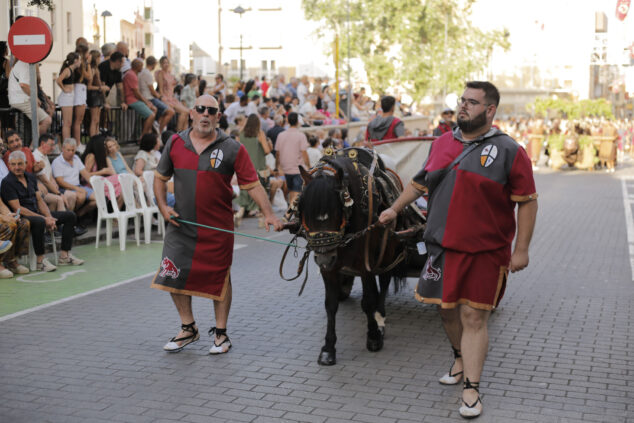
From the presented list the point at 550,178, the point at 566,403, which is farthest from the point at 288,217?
the point at 550,178

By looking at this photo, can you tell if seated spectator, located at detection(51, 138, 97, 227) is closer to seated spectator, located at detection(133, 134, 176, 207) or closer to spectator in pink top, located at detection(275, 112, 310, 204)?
seated spectator, located at detection(133, 134, 176, 207)

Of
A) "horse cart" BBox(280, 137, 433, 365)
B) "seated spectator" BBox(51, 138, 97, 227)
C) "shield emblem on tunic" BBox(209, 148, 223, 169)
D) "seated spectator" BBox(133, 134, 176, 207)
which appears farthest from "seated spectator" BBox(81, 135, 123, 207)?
"shield emblem on tunic" BBox(209, 148, 223, 169)

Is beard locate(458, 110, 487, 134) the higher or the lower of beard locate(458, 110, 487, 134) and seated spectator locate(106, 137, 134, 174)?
the higher

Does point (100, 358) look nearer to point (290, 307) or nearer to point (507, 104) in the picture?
point (290, 307)

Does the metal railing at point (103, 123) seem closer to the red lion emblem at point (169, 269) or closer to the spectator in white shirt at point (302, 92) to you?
the red lion emblem at point (169, 269)

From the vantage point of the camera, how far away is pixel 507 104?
349ft

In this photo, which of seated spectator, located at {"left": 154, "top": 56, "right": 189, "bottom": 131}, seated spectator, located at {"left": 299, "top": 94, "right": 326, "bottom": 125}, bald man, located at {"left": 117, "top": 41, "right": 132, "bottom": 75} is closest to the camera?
bald man, located at {"left": 117, "top": 41, "right": 132, "bottom": 75}

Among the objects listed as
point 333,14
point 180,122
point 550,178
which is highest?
point 333,14

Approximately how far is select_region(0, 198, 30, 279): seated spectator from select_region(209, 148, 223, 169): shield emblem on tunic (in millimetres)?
4120

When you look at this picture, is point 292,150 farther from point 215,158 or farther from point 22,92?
point 215,158

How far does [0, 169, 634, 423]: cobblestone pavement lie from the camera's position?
5.74 metres

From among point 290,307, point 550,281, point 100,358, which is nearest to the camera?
point 100,358

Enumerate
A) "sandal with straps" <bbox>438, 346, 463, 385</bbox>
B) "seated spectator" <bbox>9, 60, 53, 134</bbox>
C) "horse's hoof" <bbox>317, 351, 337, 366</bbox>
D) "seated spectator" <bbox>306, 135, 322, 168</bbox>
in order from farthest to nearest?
"seated spectator" <bbox>306, 135, 322, 168</bbox>, "seated spectator" <bbox>9, 60, 53, 134</bbox>, "horse's hoof" <bbox>317, 351, 337, 366</bbox>, "sandal with straps" <bbox>438, 346, 463, 385</bbox>

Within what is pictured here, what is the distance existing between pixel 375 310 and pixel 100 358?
215 centimetres
